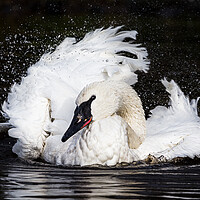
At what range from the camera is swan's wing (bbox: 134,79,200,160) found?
632 centimetres

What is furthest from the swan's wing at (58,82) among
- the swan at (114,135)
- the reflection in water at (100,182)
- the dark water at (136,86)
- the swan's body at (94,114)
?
the reflection in water at (100,182)

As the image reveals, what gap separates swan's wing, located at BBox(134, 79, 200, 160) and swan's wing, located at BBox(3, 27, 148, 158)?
655 mm

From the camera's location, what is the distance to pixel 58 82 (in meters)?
7.05

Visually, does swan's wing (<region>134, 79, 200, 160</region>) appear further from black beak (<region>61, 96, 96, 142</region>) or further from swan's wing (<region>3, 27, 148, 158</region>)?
black beak (<region>61, 96, 96, 142</region>)

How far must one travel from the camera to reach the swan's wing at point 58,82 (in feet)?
21.7

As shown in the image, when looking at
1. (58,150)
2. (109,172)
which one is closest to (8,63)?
→ (58,150)

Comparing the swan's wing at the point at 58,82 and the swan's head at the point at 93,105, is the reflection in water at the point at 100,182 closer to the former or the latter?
the swan's head at the point at 93,105

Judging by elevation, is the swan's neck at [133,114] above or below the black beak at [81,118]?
above

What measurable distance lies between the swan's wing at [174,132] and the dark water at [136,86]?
0.83 feet

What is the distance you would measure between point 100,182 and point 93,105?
4.12ft

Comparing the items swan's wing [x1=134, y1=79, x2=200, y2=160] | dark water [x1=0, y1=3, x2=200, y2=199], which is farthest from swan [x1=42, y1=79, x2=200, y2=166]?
dark water [x1=0, y1=3, x2=200, y2=199]

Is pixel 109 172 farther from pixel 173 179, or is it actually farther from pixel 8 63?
pixel 8 63

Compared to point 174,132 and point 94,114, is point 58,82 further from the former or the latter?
point 174,132

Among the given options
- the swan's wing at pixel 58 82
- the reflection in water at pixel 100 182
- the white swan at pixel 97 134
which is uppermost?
the swan's wing at pixel 58 82
